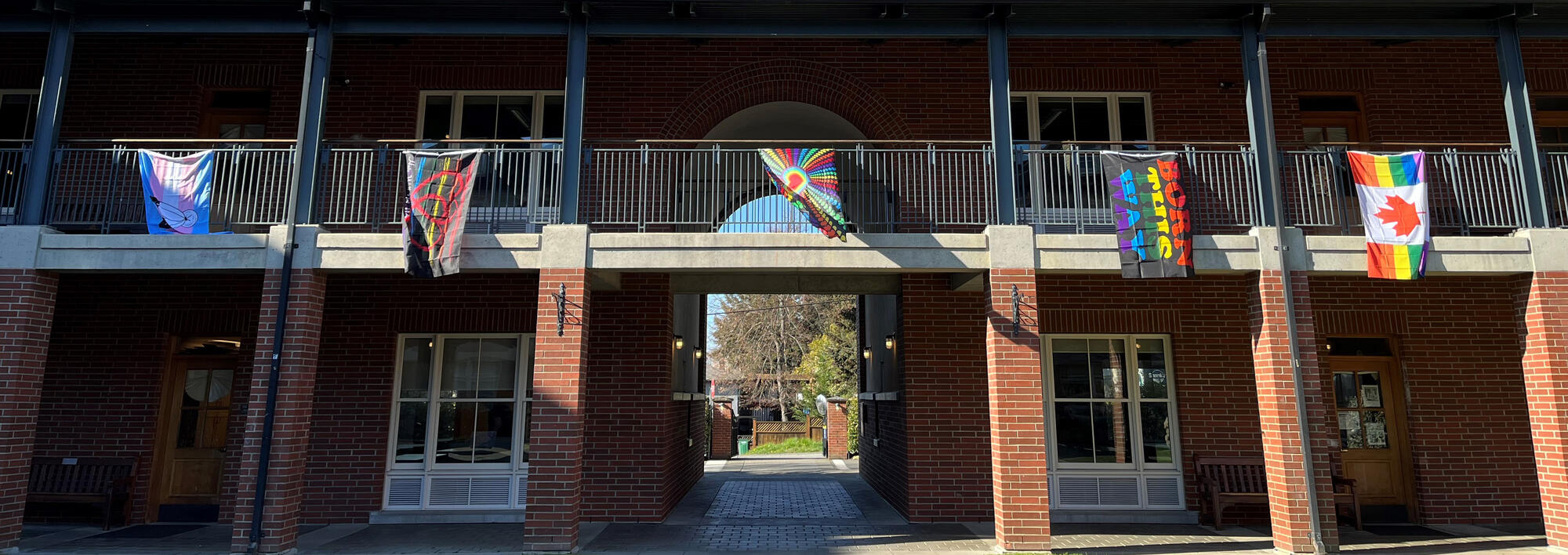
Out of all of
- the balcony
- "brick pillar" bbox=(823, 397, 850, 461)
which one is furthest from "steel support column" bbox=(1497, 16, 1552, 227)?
"brick pillar" bbox=(823, 397, 850, 461)

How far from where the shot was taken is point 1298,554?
292 inches

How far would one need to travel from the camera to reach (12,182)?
9500 mm

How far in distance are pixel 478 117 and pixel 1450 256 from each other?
10.2 metres

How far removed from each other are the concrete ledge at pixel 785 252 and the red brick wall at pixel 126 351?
489cm

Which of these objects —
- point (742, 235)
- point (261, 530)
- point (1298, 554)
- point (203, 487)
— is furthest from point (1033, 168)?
point (203, 487)

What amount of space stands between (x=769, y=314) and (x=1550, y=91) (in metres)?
26.1

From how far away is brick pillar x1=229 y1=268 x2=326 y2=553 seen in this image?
7.36 meters

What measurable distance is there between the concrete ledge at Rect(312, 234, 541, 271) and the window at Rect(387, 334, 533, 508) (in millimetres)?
2307

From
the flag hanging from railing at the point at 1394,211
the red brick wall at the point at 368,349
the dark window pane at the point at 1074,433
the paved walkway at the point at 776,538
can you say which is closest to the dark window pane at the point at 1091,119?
the flag hanging from railing at the point at 1394,211

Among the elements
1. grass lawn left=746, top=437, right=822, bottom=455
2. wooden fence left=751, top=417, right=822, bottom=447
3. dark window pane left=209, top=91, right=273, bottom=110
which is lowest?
grass lawn left=746, top=437, right=822, bottom=455

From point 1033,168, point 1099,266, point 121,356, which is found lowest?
point 121,356

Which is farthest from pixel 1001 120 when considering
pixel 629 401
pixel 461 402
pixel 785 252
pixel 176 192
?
pixel 176 192

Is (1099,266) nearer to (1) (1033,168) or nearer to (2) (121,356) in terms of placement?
(1) (1033,168)

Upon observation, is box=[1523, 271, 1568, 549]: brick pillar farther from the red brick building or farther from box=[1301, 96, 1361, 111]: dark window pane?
box=[1301, 96, 1361, 111]: dark window pane
